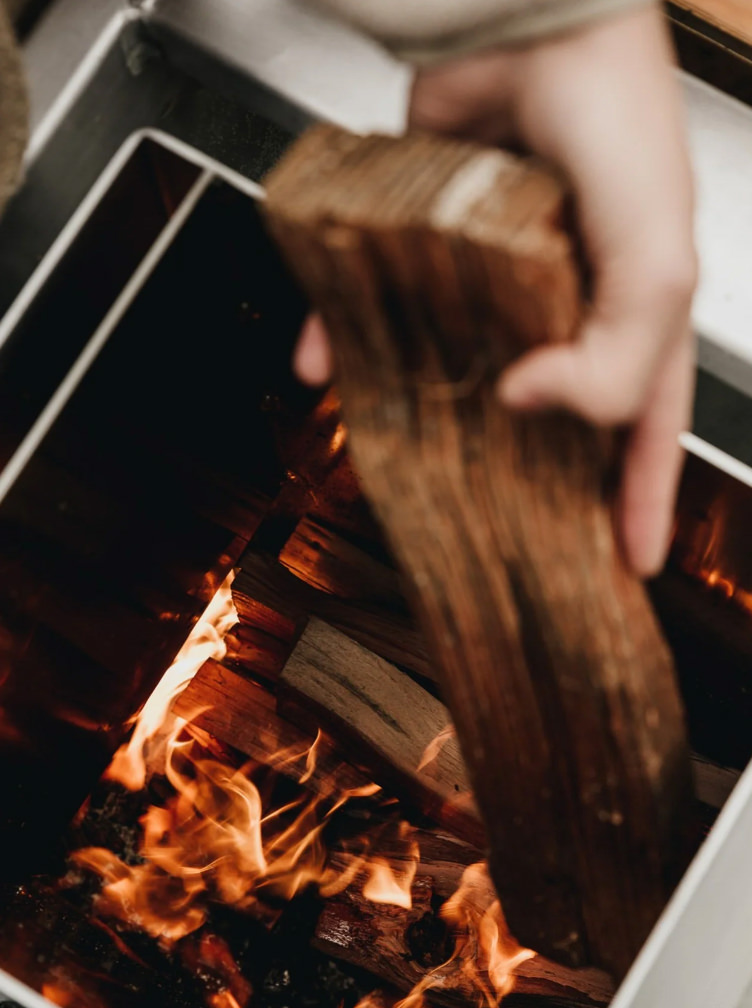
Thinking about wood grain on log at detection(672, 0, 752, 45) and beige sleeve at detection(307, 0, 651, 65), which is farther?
wood grain on log at detection(672, 0, 752, 45)

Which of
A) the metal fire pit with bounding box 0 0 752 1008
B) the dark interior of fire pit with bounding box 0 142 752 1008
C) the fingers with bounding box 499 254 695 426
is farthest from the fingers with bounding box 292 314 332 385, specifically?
the dark interior of fire pit with bounding box 0 142 752 1008

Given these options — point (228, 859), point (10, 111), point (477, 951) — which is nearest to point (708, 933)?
point (477, 951)

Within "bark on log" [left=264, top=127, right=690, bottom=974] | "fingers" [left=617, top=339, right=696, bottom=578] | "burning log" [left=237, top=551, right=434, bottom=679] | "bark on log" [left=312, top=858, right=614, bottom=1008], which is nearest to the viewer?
"bark on log" [left=264, top=127, right=690, bottom=974]

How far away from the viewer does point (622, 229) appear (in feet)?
1.87

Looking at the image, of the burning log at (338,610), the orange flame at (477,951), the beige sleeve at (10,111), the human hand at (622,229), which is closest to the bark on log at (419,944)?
the orange flame at (477,951)

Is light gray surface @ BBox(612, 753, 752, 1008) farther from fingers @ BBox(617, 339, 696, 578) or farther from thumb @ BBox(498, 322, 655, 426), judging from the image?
thumb @ BBox(498, 322, 655, 426)

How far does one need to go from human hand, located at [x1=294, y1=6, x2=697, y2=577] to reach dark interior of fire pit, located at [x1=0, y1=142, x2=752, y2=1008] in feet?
1.13

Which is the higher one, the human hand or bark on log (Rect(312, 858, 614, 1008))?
the human hand

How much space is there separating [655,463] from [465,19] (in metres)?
0.34

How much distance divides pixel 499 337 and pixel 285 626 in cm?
107

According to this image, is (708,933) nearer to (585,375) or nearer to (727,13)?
(585,375)

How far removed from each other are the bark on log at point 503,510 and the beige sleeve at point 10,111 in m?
0.27

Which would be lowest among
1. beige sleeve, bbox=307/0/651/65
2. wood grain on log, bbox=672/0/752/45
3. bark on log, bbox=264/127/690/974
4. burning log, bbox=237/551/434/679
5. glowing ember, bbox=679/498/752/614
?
burning log, bbox=237/551/434/679

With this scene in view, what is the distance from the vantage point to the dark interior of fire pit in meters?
1.10
